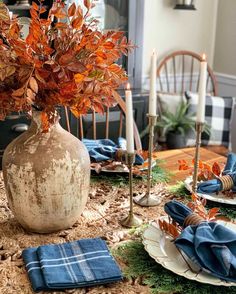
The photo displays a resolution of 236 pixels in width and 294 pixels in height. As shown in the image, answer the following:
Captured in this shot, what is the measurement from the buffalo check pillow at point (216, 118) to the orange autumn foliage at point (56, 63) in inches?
77.9

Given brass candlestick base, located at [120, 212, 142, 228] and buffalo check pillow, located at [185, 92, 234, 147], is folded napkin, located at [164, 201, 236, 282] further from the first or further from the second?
buffalo check pillow, located at [185, 92, 234, 147]

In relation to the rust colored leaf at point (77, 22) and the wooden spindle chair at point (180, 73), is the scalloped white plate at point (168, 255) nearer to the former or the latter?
the rust colored leaf at point (77, 22)

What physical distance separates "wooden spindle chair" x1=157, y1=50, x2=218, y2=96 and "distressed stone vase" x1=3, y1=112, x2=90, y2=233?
2302mm

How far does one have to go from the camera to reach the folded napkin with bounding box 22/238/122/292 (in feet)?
3.17

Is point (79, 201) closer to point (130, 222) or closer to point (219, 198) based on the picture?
point (130, 222)

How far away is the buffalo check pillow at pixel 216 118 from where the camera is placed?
3075 millimetres

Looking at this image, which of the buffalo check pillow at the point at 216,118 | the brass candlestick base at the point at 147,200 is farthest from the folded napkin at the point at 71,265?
the buffalo check pillow at the point at 216,118

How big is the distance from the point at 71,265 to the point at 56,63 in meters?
0.47

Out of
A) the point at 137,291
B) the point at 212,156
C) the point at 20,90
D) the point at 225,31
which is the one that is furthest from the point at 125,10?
the point at 137,291

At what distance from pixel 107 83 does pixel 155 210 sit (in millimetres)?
428

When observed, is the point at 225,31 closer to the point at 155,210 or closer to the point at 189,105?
the point at 189,105

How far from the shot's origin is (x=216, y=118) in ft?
10.2

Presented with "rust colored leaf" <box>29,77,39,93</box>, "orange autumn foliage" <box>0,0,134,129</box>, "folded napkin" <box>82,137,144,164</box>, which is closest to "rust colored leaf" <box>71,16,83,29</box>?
"orange autumn foliage" <box>0,0,134,129</box>

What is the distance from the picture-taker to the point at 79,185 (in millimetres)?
1196
